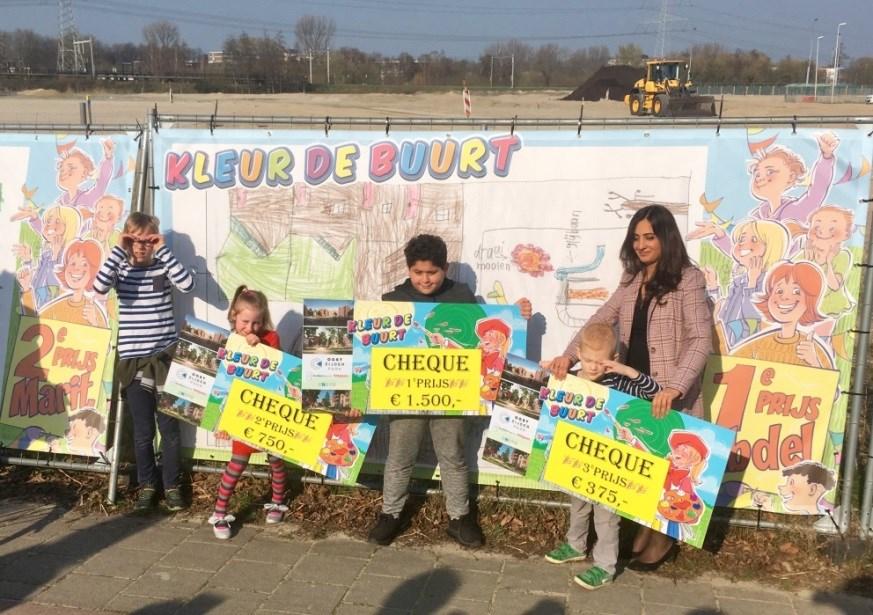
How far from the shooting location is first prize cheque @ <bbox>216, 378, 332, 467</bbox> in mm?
4656

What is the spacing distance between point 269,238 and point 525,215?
157cm

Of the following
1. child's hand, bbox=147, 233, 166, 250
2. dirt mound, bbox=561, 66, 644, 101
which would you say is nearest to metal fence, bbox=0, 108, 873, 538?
child's hand, bbox=147, 233, 166, 250

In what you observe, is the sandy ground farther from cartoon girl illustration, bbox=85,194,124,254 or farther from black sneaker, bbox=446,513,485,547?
black sneaker, bbox=446,513,485,547

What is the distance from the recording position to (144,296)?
4859 millimetres

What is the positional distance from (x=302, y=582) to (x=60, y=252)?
2651mm

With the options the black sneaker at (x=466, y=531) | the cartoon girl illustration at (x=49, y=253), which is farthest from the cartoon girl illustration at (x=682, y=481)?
the cartoon girl illustration at (x=49, y=253)

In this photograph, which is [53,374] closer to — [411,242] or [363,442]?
[363,442]

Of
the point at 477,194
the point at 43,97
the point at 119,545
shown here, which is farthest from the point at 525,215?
the point at 43,97

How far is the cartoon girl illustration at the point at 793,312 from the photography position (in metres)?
4.29

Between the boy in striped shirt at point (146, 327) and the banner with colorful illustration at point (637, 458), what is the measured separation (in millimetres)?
2371

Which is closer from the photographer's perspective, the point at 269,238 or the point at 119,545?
the point at 119,545

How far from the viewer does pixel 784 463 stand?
4391 mm

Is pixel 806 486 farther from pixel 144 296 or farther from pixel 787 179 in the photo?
pixel 144 296

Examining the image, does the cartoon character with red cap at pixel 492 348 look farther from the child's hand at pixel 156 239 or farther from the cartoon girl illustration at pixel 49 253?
the cartoon girl illustration at pixel 49 253
